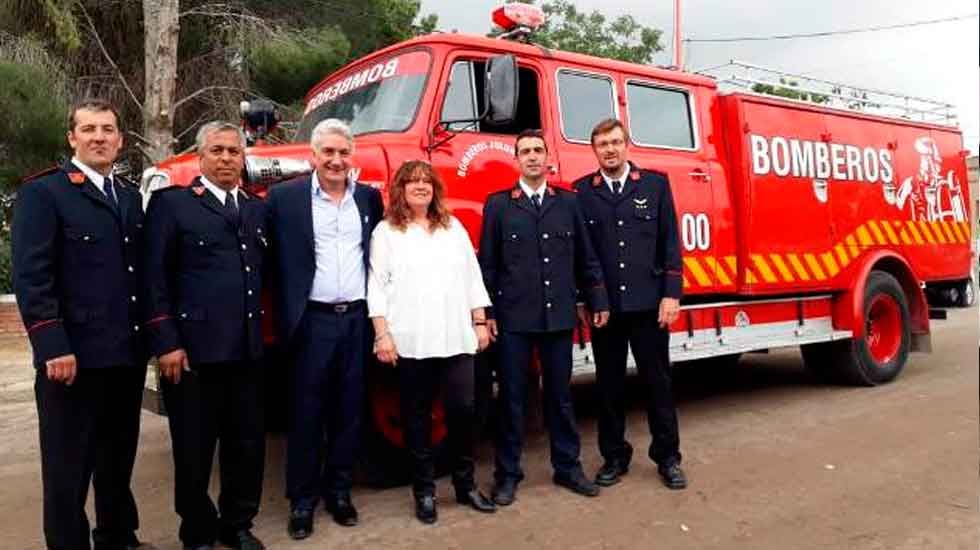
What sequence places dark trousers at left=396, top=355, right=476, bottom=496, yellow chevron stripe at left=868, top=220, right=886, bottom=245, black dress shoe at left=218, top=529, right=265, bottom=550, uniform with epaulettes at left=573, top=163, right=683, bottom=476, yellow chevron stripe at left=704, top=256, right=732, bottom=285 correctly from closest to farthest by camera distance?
1. black dress shoe at left=218, top=529, right=265, bottom=550
2. dark trousers at left=396, top=355, right=476, bottom=496
3. uniform with epaulettes at left=573, top=163, right=683, bottom=476
4. yellow chevron stripe at left=704, top=256, right=732, bottom=285
5. yellow chevron stripe at left=868, top=220, right=886, bottom=245

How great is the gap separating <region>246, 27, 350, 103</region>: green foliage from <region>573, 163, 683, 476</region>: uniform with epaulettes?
789cm

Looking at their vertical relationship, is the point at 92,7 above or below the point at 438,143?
above

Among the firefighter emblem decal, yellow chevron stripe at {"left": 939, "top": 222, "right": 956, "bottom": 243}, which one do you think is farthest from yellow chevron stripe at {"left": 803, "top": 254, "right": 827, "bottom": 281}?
yellow chevron stripe at {"left": 939, "top": 222, "right": 956, "bottom": 243}

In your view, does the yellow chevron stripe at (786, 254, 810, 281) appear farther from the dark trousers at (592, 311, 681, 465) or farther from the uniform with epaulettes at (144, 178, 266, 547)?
the uniform with epaulettes at (144, 178, 266, 547)

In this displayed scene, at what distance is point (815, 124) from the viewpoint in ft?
21.8

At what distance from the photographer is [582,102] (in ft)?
17.6

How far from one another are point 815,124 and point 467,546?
481 centimetres

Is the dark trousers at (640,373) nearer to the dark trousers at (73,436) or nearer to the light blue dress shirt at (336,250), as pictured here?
the light blue dress shirt at (336,250)

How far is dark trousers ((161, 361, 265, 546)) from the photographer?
3504 millimetres

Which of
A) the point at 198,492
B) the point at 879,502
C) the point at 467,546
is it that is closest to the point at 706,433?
the point at 879,502

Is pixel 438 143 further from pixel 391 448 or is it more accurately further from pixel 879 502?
pixel 879 502

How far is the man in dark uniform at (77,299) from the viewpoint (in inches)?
123

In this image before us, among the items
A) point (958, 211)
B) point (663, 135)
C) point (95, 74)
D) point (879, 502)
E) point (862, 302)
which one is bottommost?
point (879, 502)

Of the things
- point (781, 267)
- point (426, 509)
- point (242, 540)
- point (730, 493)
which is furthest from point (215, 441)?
point (781, 267)
